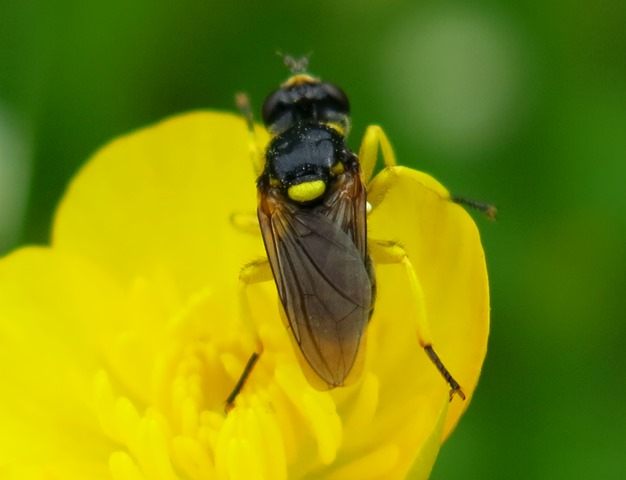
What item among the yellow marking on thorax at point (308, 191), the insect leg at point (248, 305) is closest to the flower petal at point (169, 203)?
the insect leg at point (248, 305)

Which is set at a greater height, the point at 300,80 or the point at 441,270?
the point at 300,80

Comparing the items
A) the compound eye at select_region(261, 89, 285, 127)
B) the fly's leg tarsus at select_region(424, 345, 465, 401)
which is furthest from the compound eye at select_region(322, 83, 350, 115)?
the fly's leg tarsus at select_region(424, 345, 465, 401)

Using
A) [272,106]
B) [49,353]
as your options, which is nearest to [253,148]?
[272,106]

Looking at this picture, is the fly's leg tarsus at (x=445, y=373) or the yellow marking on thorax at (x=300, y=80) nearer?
the fly's leg tarsus at (x=445, y=373)

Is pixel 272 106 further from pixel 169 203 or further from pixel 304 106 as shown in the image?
pixel 169 203

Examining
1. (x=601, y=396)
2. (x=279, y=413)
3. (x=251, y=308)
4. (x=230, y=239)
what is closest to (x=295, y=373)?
(x=279, y=413)

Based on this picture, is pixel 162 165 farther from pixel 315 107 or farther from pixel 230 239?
pixel 315 107

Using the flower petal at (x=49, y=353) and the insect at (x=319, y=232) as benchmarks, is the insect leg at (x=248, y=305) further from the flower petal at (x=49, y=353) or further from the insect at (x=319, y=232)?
the flower petal at (x=49, y=353)
